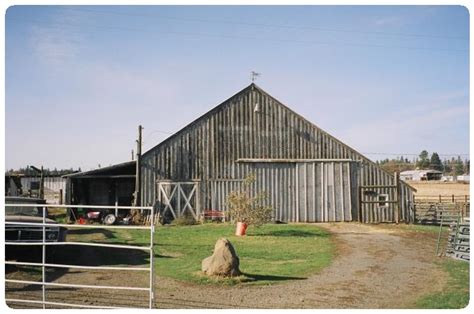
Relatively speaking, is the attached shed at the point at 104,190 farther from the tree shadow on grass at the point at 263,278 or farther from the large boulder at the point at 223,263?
the tree shadow on grass at the point at 263,278

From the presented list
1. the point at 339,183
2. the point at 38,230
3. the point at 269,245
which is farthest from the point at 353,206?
the point at 38,230

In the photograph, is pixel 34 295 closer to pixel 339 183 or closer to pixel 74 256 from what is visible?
pixel 74 256

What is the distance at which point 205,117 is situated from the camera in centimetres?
2447

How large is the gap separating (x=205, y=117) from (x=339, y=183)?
8202mm

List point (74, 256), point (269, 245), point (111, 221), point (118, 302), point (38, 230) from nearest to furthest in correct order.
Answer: point (118, 302) < point (38, 230) < point (74, 256) < point (269, 245) < point (111, 221)

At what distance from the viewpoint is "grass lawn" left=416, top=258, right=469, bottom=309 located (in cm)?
800

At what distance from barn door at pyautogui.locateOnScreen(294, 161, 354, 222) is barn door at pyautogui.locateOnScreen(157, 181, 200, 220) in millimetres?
5516

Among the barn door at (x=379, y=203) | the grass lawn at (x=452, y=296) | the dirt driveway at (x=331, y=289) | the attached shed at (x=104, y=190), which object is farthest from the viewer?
the attached shed at (x=104, y=190)

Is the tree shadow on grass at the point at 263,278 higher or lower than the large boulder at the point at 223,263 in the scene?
lower

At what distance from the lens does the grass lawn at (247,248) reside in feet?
35.4

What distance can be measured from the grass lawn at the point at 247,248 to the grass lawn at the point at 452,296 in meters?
2.95

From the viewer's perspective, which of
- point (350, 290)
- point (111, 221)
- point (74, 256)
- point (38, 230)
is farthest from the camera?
point (111, 221)

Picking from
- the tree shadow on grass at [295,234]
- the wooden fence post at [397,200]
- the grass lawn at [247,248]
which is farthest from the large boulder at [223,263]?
the wooden fence post at [397,200]

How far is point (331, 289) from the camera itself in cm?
927
